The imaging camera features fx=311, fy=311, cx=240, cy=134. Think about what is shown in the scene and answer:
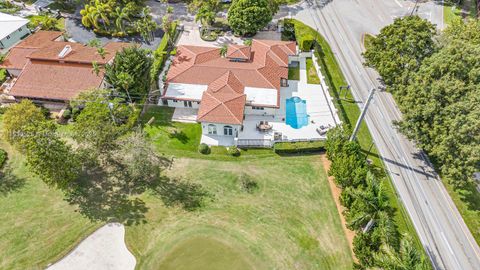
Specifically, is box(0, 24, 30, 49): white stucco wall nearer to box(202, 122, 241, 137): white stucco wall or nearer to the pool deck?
box(202, 122, 241, 137): white stucco wall

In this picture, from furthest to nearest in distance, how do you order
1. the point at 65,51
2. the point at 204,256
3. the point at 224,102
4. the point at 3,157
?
1. the point at 65,51
2. the point at 224,102
3. the point at 3,157
4. the point at 204,256

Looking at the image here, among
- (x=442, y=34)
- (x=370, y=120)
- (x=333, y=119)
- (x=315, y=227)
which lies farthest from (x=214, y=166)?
(x=442, y=34)

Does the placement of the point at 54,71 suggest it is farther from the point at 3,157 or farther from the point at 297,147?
the point at 297,147

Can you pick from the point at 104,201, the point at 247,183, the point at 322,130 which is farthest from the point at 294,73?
the point at 104,201

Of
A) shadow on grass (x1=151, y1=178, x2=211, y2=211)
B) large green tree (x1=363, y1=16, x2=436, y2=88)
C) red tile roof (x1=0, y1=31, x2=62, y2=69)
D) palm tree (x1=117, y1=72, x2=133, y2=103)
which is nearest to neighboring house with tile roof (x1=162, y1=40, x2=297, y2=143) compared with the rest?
palm tree (x1=117, y1=72, x2=133, y2=103)

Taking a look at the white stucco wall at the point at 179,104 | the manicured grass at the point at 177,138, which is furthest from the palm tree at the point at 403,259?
the white stucco wall at the point at 179,104

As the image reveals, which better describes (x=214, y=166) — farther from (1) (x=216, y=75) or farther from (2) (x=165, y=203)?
(1) (x=216, y=75)
